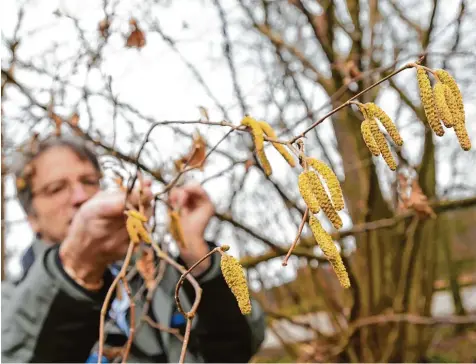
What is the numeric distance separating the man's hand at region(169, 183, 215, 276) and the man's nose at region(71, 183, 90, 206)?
166mm

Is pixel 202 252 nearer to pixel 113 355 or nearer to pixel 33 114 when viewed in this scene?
pixel 113 355

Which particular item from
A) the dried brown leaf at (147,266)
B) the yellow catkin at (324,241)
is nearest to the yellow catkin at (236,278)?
the yellow catkin at (324,241)

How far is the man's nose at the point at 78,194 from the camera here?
1000 mm

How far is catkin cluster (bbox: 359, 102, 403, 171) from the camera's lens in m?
0.45

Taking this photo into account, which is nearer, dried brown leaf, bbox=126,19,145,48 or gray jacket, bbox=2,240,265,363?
gray jacket, bbox=2,240,265,363

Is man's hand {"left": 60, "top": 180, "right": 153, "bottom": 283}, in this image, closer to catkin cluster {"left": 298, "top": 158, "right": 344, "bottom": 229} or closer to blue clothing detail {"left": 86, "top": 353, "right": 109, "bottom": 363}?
blue clothing detail {"left": 86, "top": 353, "right": 109, "bottom": 363}

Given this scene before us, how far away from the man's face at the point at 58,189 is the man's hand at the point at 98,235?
0.56ft

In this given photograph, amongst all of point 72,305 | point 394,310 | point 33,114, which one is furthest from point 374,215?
point 72,305

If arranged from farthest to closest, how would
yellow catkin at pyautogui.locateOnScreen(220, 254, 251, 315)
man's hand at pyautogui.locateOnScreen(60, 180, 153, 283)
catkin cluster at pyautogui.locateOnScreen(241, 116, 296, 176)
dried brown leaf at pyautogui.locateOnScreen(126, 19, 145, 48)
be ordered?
dried brown leaf at pyautogui.locateOnScreen(126, 19, 145, 48) → man's hand at pyautogui.locateOnScreen(60, 180, 153, 283) → catkin cluster at pyautogui.locateOnScreen(241, 116, 296, 176) → yellow catkin at pyautogui.locateOnScreen(220, 254, 251, 315)

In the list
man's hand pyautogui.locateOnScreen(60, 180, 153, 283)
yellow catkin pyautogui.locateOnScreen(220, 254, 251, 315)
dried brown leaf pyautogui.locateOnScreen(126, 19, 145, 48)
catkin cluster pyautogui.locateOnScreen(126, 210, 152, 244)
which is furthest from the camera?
dried brown leaf pyautogui.locateOnScreen(126, 19, 145, 48)

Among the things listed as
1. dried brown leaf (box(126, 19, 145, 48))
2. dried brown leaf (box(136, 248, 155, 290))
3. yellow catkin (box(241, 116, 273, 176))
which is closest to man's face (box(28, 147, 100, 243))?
dried brown leaf (box(136, 248, 155, 290))

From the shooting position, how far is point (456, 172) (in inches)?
106

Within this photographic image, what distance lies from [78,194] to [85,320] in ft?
0.78

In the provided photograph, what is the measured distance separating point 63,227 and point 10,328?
21cm
